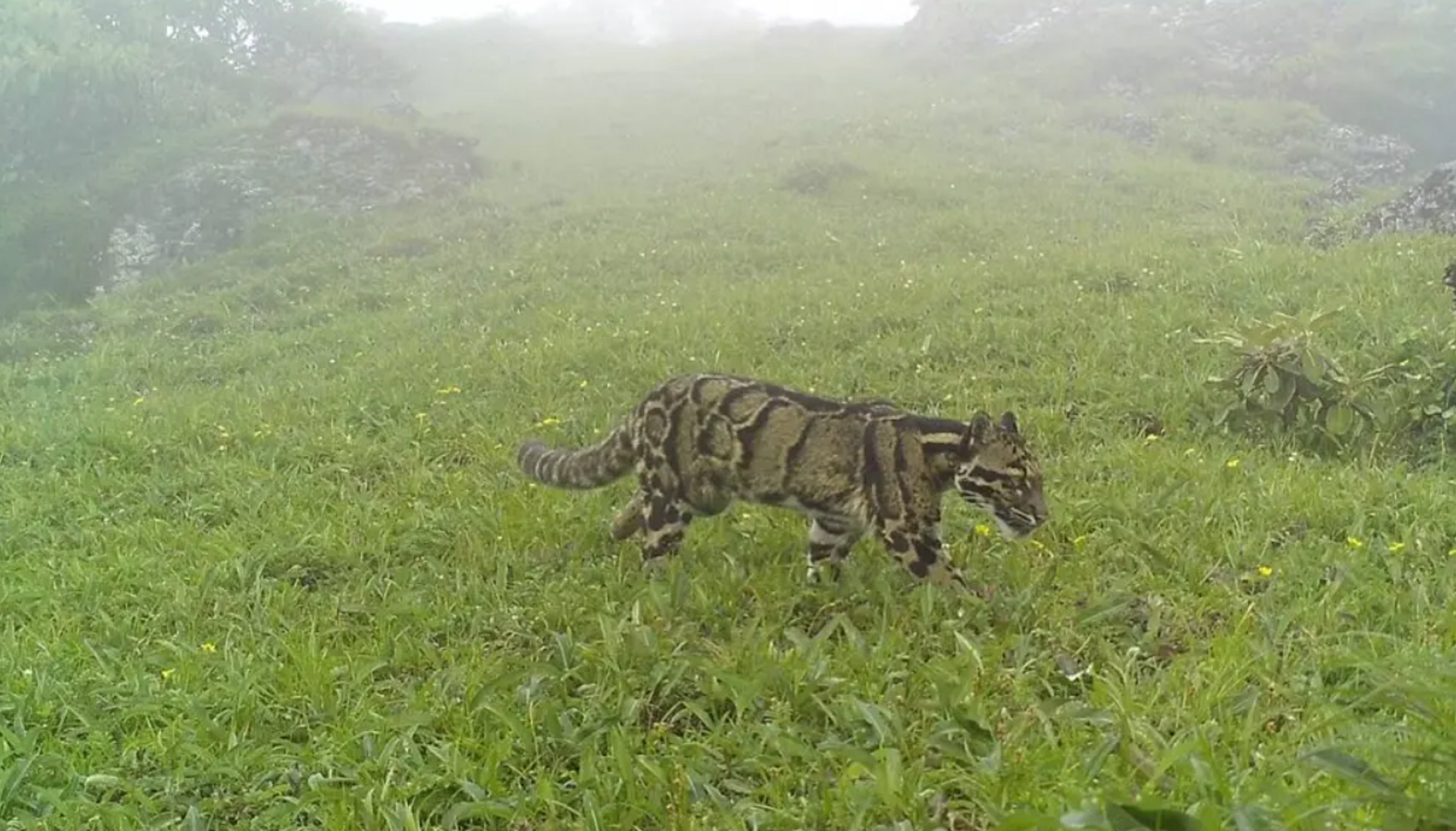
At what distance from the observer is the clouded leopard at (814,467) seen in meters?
6.10

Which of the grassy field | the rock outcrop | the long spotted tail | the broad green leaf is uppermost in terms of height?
the broad green leaf

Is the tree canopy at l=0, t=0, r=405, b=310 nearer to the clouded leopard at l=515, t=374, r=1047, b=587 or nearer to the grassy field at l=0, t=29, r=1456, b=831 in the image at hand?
the grassy field at l=0, t=29, r=1456, b=831

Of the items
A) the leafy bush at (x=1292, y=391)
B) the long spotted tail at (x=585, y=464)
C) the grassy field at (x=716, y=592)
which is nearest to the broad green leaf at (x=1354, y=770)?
the grassy field at (x=716, y=592)

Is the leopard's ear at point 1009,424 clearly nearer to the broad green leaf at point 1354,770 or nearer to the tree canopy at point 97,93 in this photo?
the broad green leaf at point 1354,770

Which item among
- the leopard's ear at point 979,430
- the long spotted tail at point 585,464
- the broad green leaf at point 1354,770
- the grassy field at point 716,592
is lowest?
the grassy field at point 716,592

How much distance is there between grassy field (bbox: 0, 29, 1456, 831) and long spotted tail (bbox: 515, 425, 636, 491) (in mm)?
344

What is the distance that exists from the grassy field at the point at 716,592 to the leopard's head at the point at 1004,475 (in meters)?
0.40

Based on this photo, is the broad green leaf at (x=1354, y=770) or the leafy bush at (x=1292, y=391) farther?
the leafy bush at (x=1292, y=391)

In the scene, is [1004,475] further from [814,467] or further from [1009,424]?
[814,467]

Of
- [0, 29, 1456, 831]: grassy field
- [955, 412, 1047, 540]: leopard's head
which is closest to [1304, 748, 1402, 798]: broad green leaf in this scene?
[0, 29, 1456, 831]: grassy field

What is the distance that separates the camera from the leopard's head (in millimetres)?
6000

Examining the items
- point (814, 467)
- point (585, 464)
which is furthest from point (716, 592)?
point (585, 464)

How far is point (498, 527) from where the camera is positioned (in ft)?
24.0

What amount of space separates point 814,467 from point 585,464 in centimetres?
167
